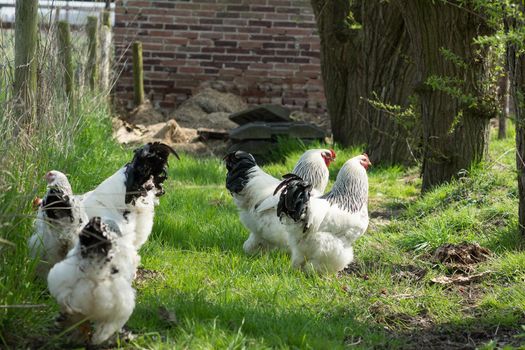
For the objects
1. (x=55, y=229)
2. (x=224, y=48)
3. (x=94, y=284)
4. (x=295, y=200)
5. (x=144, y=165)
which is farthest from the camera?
(x=224, y=48)

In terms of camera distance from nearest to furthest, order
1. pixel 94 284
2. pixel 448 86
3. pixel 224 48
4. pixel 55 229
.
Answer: pixel 94 284 → pixel 55 229 → pixel 448 86 → pixel 224 48

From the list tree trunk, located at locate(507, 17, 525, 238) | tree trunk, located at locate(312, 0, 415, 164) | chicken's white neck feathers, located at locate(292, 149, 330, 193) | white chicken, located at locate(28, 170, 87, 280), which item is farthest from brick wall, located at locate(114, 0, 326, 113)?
white chicken, located at locate(28, 170, 87, 280)

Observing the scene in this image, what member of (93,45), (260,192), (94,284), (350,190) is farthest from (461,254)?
(93,45)

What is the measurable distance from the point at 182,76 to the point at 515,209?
9.52 meters

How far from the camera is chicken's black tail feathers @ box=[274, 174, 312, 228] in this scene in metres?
5.96

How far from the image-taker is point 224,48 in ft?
51.3

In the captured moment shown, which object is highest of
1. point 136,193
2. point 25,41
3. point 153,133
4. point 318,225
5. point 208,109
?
point 25,41

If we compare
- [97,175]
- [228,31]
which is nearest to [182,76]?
[228,31]

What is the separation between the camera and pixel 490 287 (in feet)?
19.2

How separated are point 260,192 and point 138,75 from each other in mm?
8770

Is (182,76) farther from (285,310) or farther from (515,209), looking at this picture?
(285,310)

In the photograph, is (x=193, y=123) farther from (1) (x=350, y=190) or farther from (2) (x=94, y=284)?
(2) (x=94, y=284)

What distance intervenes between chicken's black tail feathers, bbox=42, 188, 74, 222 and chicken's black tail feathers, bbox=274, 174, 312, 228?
1691 mm

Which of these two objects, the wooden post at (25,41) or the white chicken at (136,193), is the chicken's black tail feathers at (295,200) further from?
the wooden post at (25,41)
